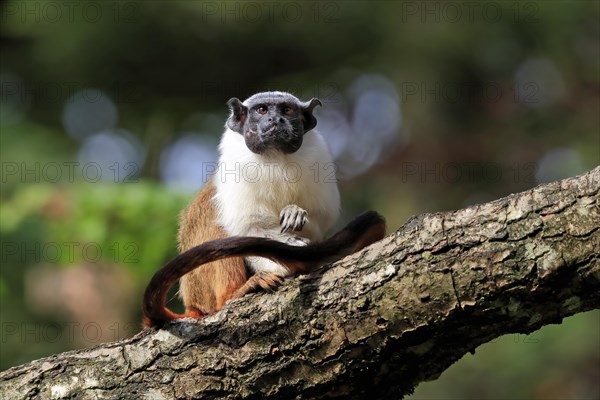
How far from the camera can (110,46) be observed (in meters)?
13.0

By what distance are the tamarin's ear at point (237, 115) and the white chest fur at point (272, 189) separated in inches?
5.1

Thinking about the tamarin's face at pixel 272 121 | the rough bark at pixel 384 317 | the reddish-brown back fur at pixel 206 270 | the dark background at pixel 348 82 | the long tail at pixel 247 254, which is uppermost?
the dark background at pixel 348 82

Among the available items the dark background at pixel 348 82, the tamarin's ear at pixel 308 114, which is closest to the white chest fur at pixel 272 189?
the tamarin's ear at pixel 308 114

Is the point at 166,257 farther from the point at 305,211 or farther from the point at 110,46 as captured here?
the point at 110,46

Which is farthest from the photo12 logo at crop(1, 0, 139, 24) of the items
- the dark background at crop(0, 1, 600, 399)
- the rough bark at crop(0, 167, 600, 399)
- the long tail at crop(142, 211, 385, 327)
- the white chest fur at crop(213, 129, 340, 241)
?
the rough bark at crop(0, 167, 600, 399)

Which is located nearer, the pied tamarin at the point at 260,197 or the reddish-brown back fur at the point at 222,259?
the reddish-brown back fur at the point at 222,259

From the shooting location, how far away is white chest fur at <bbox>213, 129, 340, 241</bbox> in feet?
17.6

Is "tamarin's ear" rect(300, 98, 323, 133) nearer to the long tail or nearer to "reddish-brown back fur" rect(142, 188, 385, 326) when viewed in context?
"reddish-brown back fur" rect(142, 188, 385, 326)

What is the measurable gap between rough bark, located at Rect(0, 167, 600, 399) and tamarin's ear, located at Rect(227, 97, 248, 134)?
1.80m

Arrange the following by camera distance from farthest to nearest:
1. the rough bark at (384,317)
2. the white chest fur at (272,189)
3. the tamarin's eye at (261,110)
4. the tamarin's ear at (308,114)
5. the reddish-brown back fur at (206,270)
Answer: the tamarin's ear at (308,114) < the tamarin's eye at (261,110) < the white chest fur at (272,189) < the reddish-brown back fur at (206,270) < the rough bark at (384,317)

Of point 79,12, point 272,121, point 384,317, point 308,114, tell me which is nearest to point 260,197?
point 272,121

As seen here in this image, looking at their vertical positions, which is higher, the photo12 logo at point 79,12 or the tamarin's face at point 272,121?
the photo12 logo at point 79,12

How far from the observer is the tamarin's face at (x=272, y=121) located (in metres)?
5.57

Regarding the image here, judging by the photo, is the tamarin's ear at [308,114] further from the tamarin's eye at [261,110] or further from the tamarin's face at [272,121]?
the tamarin's eye at [261,110]
